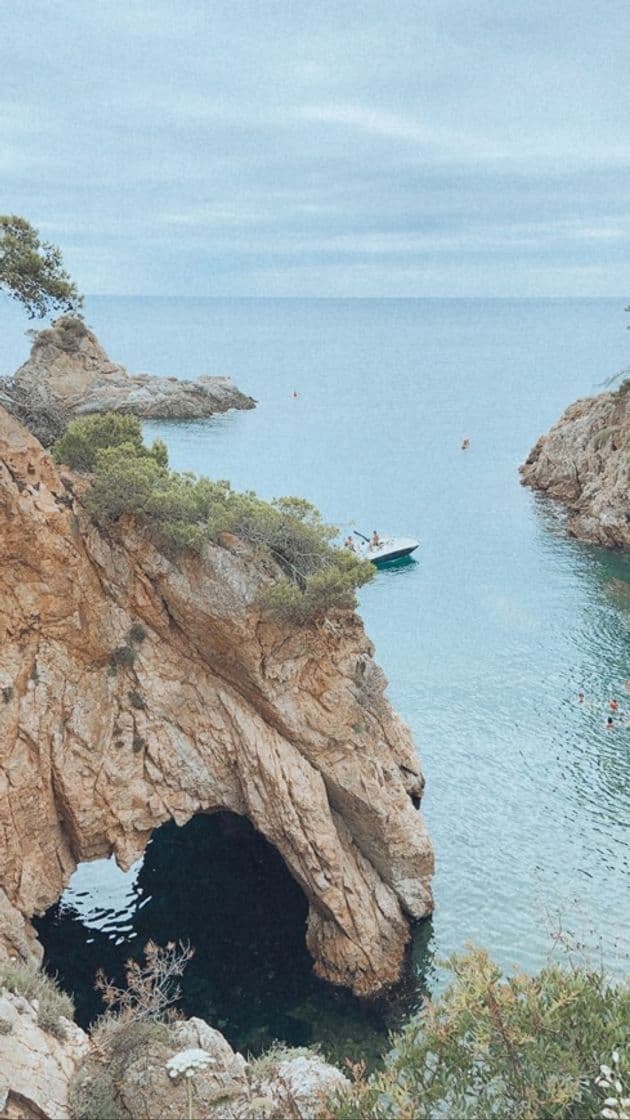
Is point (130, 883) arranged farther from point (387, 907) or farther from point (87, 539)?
point (87, 539)

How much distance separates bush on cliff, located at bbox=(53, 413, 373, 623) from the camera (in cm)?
2366

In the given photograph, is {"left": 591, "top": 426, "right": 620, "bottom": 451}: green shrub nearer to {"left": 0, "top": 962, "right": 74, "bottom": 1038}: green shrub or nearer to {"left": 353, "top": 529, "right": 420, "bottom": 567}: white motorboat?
{"left": 353, "top": 529, "right": 420, "bottom": 567}: white motorboat

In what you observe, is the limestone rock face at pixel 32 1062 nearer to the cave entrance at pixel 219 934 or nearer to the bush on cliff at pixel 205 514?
the cave entrance at pixel 219 934

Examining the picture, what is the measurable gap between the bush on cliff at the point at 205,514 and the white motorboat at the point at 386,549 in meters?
30.6

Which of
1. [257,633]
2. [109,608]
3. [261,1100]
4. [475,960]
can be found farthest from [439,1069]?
[109,608]

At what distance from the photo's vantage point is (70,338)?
92.5 m

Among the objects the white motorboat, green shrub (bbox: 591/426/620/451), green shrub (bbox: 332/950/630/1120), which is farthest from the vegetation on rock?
green shrub (bbox: 591/426/620/451)

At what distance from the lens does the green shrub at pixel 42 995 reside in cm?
1708

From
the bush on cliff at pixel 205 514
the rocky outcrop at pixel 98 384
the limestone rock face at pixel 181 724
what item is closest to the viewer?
the limestone rock face at pixel 181 724

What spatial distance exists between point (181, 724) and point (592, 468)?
4876cm

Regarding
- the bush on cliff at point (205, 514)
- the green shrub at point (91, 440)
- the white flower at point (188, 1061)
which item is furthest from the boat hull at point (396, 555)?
the white flower at point (188, 1061)

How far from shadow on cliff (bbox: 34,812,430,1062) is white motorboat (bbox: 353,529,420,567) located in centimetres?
2846

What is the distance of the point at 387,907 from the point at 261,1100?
1076cm

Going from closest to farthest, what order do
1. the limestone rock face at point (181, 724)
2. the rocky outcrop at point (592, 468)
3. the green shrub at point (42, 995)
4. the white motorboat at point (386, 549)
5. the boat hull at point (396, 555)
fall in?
1. the green shrub at point (42, 995)
2. the limestone rock face at point (181, 724)
3. the white motorboat at point (386, 549)
4. the boat hull at point (396, 555)
5. the rocky outcrop at point (592, 468)
